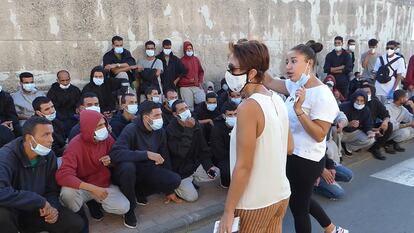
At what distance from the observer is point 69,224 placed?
309 cm

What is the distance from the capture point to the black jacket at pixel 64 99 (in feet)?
18.8

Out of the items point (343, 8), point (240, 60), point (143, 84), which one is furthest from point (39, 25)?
point (343, 8)

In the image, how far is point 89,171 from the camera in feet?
11.9

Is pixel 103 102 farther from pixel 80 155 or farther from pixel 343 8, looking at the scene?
pixel 343 8

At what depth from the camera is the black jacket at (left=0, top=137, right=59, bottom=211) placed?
283 centimetres

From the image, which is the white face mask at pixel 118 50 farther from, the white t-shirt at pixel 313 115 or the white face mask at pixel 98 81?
the white t-shirt at pixel 313 115

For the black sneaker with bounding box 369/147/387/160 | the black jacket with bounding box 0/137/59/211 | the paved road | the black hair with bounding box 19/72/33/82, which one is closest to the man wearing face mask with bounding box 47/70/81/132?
the black hair with bounding box 19/72/33/82

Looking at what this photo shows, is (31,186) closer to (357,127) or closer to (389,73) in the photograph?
(357,127)

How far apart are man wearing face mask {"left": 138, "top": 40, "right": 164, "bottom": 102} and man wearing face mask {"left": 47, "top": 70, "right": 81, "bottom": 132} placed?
1.34m

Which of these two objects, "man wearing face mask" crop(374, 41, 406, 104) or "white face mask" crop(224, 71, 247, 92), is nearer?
"white face mask" crop(224, 71, 247, 92)

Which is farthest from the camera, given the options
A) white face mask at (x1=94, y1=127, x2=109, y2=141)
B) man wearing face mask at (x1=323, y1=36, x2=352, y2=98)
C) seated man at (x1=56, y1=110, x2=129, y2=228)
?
man wearing face mask at (x1=323, y1=36, x2=352, y2=98)

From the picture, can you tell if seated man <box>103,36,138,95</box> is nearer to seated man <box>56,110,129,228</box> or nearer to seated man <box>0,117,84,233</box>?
seated man <box>56,110,129,228</box>

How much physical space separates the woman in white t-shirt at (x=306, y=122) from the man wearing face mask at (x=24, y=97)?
4415mm

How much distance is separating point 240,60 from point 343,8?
432 inches
